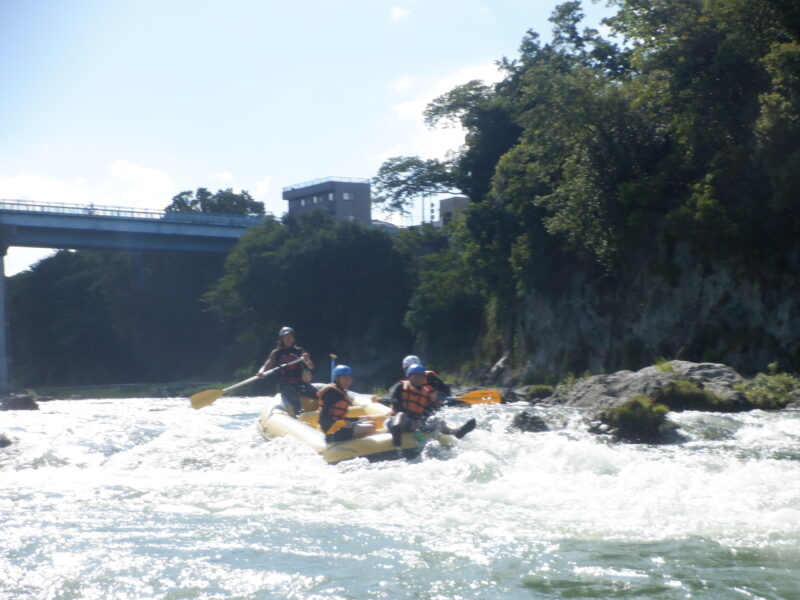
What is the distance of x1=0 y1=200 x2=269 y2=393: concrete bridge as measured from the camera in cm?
4162

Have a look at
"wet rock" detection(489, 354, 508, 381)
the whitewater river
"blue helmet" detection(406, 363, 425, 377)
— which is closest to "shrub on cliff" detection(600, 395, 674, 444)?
Answer: the whitewater river

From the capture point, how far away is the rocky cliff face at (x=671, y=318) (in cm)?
2230

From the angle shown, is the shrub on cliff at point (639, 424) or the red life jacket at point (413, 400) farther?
the shrub on cliff at point (639, 424)

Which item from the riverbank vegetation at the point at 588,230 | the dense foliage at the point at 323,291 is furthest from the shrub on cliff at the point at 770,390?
the dense foliage at the point at 323,291

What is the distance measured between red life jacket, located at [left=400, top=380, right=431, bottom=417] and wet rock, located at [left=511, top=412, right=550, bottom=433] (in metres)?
3.06

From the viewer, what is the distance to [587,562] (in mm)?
6547

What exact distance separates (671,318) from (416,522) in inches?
749

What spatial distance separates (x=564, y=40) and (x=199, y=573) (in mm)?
32654

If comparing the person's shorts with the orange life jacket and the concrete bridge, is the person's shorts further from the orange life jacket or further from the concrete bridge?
the concrete bridge

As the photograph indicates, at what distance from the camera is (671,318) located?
83.1 feet

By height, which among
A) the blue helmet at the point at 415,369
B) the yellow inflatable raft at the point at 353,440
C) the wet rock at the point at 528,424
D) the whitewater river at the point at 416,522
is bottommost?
the whitewater river at the point at 416,522

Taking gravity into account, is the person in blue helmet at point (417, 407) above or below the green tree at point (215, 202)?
below

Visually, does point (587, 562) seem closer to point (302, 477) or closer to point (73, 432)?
point (302, 477)

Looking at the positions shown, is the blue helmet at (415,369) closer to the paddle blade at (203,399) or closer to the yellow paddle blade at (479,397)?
the yellow paddle blade at (479,397)
